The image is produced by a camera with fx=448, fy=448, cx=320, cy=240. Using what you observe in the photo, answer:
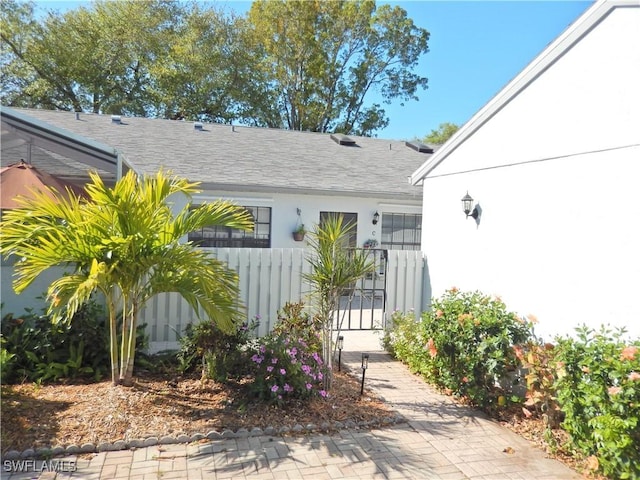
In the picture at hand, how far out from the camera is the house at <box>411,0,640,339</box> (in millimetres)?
3900

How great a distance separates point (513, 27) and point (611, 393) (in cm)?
623

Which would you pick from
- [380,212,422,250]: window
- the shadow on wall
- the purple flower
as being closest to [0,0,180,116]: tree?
[380,212,422,250]: window

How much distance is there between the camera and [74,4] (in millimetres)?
21766

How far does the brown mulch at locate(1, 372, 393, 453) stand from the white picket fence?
1446 millimetres

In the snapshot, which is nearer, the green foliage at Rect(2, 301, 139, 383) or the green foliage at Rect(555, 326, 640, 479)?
the green foliage at Rect(555, 326, 640, 479)

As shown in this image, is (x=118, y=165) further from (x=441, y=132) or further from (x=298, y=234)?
(x=441, y=132)

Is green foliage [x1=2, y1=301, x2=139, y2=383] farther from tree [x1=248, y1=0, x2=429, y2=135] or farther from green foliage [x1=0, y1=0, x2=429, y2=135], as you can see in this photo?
tree [x1=248, y1=0, x2=429, y2=135]

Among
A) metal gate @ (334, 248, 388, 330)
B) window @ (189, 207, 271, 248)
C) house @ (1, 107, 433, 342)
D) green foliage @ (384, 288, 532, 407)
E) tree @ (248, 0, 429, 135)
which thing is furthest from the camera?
tree @ (248, 0, 429, 135)


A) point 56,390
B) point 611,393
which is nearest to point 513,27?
point 611,393

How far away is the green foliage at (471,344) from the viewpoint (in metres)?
4.45

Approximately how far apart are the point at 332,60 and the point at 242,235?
17844 mm

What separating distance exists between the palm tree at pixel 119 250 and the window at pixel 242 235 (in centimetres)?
595

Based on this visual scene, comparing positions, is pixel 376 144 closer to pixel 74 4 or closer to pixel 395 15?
pixel 395 15

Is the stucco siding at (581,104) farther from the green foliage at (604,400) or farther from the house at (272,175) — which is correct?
the house at (272,175)
